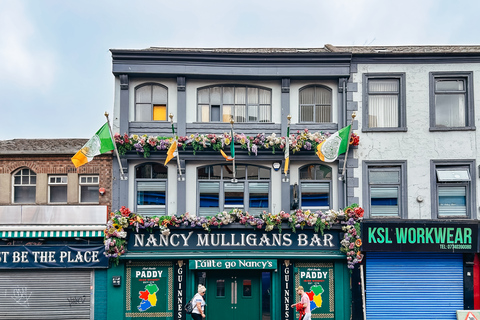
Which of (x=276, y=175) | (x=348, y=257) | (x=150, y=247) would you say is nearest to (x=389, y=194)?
(x=348, y=257)

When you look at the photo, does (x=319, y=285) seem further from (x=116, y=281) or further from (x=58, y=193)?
(x=58, y=193)

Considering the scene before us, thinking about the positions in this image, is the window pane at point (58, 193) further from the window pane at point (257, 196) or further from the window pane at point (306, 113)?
the window pane at point (306, 113)

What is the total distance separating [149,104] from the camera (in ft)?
52.2

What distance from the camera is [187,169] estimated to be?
1571cm

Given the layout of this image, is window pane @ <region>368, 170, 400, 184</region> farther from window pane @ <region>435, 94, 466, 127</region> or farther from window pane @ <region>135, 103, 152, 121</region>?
window pane @ <region>135, 103, 152, 121</region>

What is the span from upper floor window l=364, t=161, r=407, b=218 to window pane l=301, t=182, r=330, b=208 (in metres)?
1.33

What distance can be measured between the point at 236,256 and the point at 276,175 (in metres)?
3.04

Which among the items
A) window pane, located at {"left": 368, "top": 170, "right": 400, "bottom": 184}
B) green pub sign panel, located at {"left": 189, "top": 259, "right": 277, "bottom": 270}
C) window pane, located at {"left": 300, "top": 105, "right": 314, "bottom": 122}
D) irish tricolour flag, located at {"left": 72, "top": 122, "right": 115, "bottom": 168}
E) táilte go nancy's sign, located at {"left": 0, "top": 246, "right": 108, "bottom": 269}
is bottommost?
green pub sign panel, located at {"left": 189, "top": 259, "right": 277, "bottom": 270}

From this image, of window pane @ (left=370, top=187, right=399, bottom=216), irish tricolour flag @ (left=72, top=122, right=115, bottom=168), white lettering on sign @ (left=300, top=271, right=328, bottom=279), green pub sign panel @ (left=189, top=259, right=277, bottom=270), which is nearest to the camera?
irish tricolour flag @ (left=72, top=122, right=115, bottom=168)

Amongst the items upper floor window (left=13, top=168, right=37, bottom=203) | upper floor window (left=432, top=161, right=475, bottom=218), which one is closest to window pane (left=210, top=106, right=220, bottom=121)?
upper floor window (left=13, top=168, right=37, bottom=203)

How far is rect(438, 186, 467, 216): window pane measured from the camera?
15633 millimetres

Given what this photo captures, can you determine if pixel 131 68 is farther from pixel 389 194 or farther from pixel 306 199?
pixel 389 194

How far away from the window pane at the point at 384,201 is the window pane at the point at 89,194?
30.9ft

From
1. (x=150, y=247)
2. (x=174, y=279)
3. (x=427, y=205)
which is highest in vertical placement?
(x=427, y=205)
